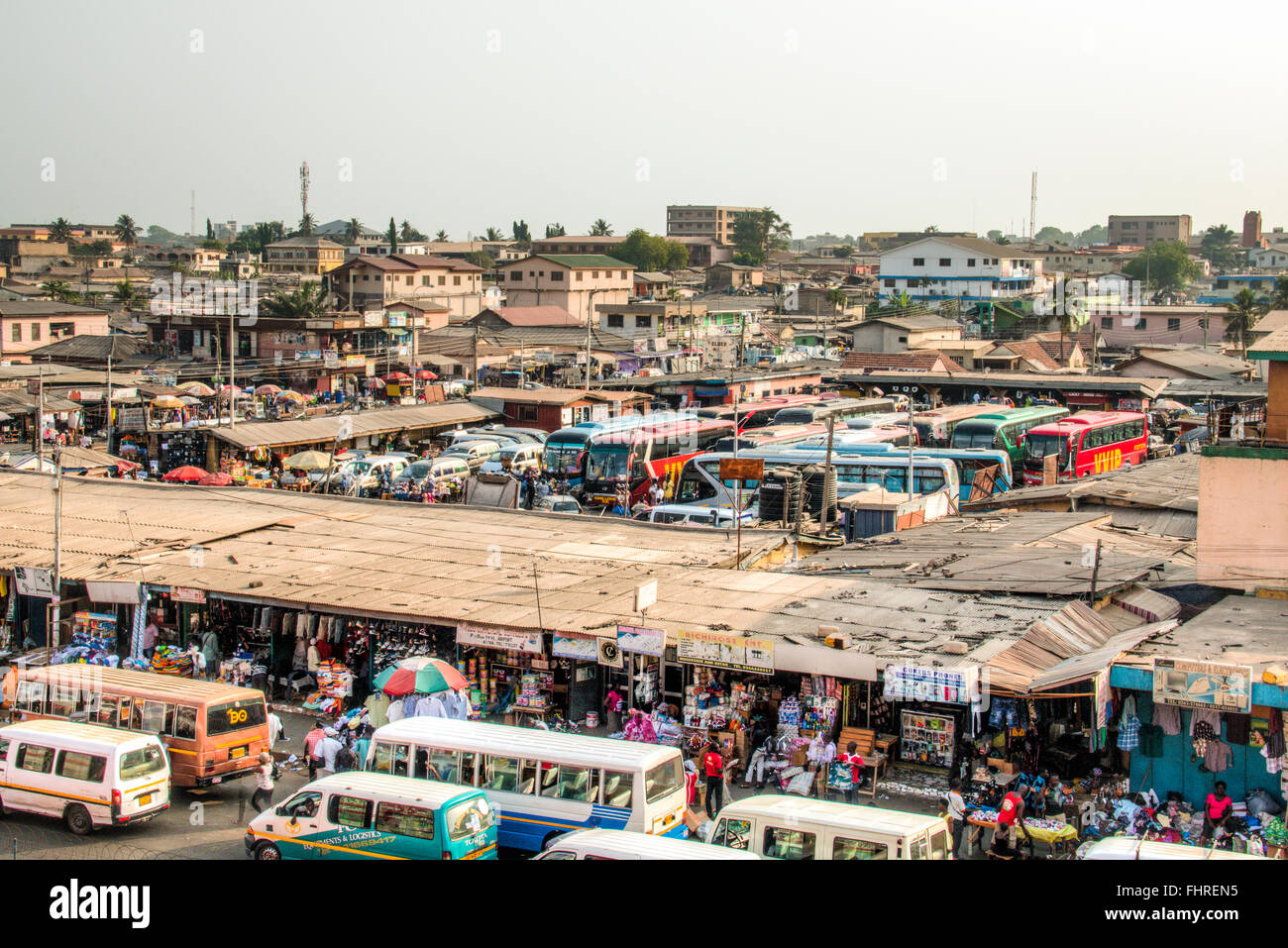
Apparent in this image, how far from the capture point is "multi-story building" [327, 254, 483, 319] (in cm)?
7044

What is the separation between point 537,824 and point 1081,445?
2500 cm

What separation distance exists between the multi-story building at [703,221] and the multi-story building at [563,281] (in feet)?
195

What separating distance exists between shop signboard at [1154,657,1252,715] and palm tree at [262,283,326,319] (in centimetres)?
5320

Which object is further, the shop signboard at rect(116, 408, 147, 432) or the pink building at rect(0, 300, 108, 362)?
the pink building at rect(0, 300, 108, 362)

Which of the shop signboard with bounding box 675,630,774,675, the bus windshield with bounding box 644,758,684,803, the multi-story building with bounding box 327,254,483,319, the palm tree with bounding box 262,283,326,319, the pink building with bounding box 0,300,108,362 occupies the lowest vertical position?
the bus windshield with bounding box 644,758,684,803

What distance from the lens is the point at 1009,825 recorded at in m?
11.6

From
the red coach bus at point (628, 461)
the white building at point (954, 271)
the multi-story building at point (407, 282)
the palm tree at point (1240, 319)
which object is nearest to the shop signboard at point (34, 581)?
the red coach bus at point (628, 461)

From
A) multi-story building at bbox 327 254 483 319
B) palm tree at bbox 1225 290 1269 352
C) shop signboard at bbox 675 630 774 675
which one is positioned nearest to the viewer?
shop signboard at bbox 675 630 774 675

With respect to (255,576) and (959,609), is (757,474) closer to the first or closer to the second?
(959,609)

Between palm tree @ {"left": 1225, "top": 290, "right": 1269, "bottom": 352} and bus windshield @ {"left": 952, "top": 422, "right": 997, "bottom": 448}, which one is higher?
palm tree @ {"left": 1225, "top": 290, "right": 1269, "bottom": 352}

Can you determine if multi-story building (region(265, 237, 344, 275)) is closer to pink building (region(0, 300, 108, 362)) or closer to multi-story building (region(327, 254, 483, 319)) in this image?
multi-story building (region(327, 254, 483, 319))

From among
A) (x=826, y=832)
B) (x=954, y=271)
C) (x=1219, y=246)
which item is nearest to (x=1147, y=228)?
(x=1219, y=246)

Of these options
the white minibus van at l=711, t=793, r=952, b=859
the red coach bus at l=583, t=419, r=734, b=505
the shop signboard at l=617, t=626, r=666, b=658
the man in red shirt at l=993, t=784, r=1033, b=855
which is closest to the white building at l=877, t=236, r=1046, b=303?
the red coach bus at l=583, t=419, r=734, b=505
